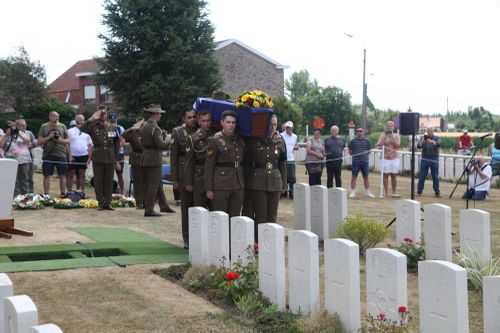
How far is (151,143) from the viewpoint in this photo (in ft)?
40.8

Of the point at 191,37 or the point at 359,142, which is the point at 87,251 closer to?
the point at 359,142

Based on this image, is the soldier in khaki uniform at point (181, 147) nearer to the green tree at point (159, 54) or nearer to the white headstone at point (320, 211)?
the white headstone at point (320, 211)

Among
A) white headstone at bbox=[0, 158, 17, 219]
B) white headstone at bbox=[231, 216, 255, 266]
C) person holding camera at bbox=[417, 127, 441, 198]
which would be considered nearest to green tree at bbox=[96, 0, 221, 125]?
person holding camera at bbox=[417, 127, 441, 198]

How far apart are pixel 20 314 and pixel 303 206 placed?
22.8ft

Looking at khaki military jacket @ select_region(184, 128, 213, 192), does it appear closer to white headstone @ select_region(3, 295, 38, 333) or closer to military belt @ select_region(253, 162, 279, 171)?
military belt @ select_region(253, 162, 279, 171)

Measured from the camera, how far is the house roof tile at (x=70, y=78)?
173ft

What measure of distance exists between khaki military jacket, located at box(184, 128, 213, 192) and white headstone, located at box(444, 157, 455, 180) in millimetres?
14622

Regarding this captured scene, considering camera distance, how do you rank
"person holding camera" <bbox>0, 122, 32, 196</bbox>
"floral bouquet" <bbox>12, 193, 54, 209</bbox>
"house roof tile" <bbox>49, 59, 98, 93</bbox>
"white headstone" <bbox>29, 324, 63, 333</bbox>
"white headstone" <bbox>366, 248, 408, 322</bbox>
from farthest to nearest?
1. "house roof tile" <bbox>49, 59, 98, 93</bbox>
2. "person holding camera" <bbox>0, 122, 32, 196</bbox>
3. "floral bouquet" <bbox>12, 193, 54, 209</bbox>
4. "white headstone" <bbox>366, 248, 408, 322</bbox>
5. "white headstone" <bbox>29, 324, 63, 333</bbox>

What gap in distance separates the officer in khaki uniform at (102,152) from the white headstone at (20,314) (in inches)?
362

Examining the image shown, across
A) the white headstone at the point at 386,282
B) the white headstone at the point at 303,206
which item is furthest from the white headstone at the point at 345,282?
the white headstone at the point at 303,206

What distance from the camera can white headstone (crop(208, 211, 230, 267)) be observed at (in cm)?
737

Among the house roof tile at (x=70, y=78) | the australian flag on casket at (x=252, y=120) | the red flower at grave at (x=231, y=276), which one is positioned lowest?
the red flower at grave at (x=231, y=276)

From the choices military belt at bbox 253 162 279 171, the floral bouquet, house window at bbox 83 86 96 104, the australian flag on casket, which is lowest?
the floral bouquet

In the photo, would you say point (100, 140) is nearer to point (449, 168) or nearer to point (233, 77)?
point (449, 168)
